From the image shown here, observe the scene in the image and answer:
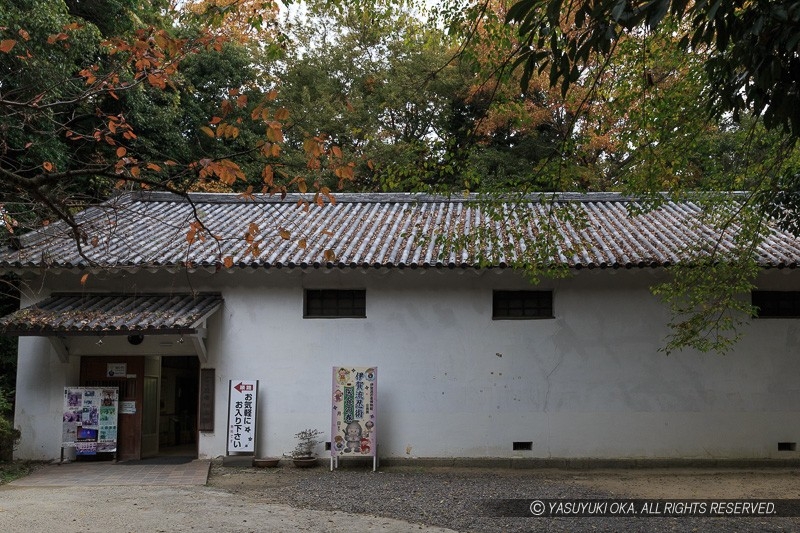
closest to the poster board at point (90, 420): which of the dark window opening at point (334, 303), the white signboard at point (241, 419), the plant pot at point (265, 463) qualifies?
the white signboard at point (241, 419)

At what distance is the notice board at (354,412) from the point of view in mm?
12391

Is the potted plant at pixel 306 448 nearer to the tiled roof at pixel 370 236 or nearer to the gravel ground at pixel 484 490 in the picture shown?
the gravel ground at pixel 484 490

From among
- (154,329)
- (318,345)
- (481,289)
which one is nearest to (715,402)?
(481,289)

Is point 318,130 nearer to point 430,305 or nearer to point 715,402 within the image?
point 430,305

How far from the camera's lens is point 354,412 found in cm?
1248

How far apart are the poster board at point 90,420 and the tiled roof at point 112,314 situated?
4.99 ft

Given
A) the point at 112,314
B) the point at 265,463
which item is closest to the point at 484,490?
the point at 265,463

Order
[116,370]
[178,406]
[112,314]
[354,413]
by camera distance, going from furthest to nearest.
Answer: [178,406] < [116,370] < [112,314] < [354,413]

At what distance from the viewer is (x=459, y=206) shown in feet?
55.3

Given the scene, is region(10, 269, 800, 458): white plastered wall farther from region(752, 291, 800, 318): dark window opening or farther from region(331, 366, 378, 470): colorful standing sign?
region(331, 366, 378, 470): colorful standing sign

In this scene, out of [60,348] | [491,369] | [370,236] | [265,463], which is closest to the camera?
[265,463]

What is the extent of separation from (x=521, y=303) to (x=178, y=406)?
9212 millimetres

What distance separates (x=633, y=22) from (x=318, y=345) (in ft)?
33.0

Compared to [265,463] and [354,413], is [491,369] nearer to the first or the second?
[354,413]
